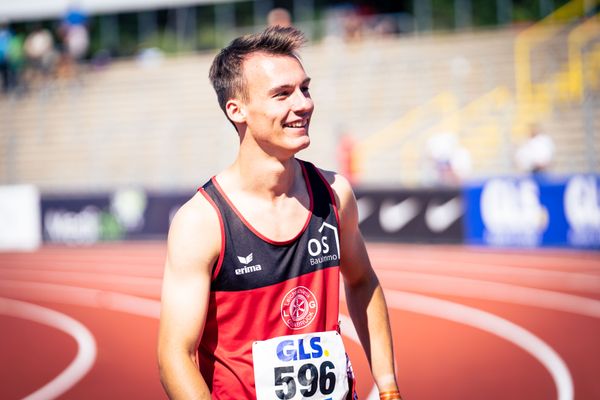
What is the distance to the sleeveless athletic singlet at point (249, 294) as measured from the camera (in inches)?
124

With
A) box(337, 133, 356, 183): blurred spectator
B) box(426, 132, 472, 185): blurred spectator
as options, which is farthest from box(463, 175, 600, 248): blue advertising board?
box(337, 133, 356, 183): blurred spectator

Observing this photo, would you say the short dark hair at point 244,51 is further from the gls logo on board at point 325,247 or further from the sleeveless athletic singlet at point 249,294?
the gls logo on board at point 325,247

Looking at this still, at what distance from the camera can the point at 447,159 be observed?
1803 cm

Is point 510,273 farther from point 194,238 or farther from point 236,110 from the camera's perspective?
point 194,238

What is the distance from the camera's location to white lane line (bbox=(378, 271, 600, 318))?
9984 millimetres

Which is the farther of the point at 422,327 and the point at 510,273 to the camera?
the point at 510,273

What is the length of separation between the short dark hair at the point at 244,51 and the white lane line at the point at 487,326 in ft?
12.1

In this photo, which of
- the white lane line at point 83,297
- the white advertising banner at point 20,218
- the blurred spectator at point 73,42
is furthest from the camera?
the blurred spectator at point 73,42

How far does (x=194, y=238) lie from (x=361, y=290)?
0.82m

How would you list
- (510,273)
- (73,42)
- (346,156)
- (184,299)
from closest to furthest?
(184,299)
(510,273)
(346,156)
(73,42)

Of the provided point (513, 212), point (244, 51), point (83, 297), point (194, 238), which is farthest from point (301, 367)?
point (513, 212)

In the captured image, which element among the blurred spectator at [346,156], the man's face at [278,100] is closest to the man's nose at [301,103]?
the man's face at [278,100]

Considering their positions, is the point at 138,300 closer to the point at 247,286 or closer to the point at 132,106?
the point at 247,286

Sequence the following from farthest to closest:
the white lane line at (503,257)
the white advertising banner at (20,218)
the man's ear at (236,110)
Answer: the white advertising banner at (20,218), the white lane line at (503,257), the man's ear at (236,110)
